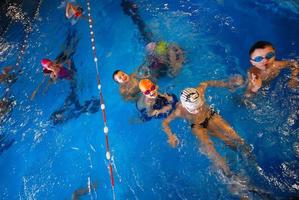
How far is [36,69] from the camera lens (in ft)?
29.3

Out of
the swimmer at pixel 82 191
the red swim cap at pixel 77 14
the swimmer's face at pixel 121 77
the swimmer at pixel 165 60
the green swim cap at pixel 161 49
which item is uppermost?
the swimmer's face at pixel 121 77

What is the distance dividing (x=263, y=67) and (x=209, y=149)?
160 centimetres

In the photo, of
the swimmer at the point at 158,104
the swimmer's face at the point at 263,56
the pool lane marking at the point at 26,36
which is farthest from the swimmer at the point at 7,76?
the swimmer's face at the point at 263,56

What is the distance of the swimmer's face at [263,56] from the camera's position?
4.72 m

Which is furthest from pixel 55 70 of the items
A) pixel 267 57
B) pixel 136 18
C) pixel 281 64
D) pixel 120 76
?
pixel 281 64

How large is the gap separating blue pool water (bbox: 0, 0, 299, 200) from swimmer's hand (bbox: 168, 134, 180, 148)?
0.11m

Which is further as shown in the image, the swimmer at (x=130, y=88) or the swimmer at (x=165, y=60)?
the swimmer at (x=165, y=60)

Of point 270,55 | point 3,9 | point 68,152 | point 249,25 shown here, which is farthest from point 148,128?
point 3,9

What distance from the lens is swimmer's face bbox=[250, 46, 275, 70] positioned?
186 inches

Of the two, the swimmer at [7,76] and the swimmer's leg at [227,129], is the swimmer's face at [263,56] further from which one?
the swimmer at [7,76]

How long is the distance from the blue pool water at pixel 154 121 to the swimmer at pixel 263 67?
0.18 metres

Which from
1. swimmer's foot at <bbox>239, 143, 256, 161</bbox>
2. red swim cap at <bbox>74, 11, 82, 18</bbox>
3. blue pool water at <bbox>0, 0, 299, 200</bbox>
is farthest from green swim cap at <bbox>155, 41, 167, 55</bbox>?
red swim cap at <bbox>74, 11, 82, 18</bbox>

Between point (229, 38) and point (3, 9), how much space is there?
410 inches

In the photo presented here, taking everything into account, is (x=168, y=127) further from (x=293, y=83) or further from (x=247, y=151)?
(x=293, y=83)
